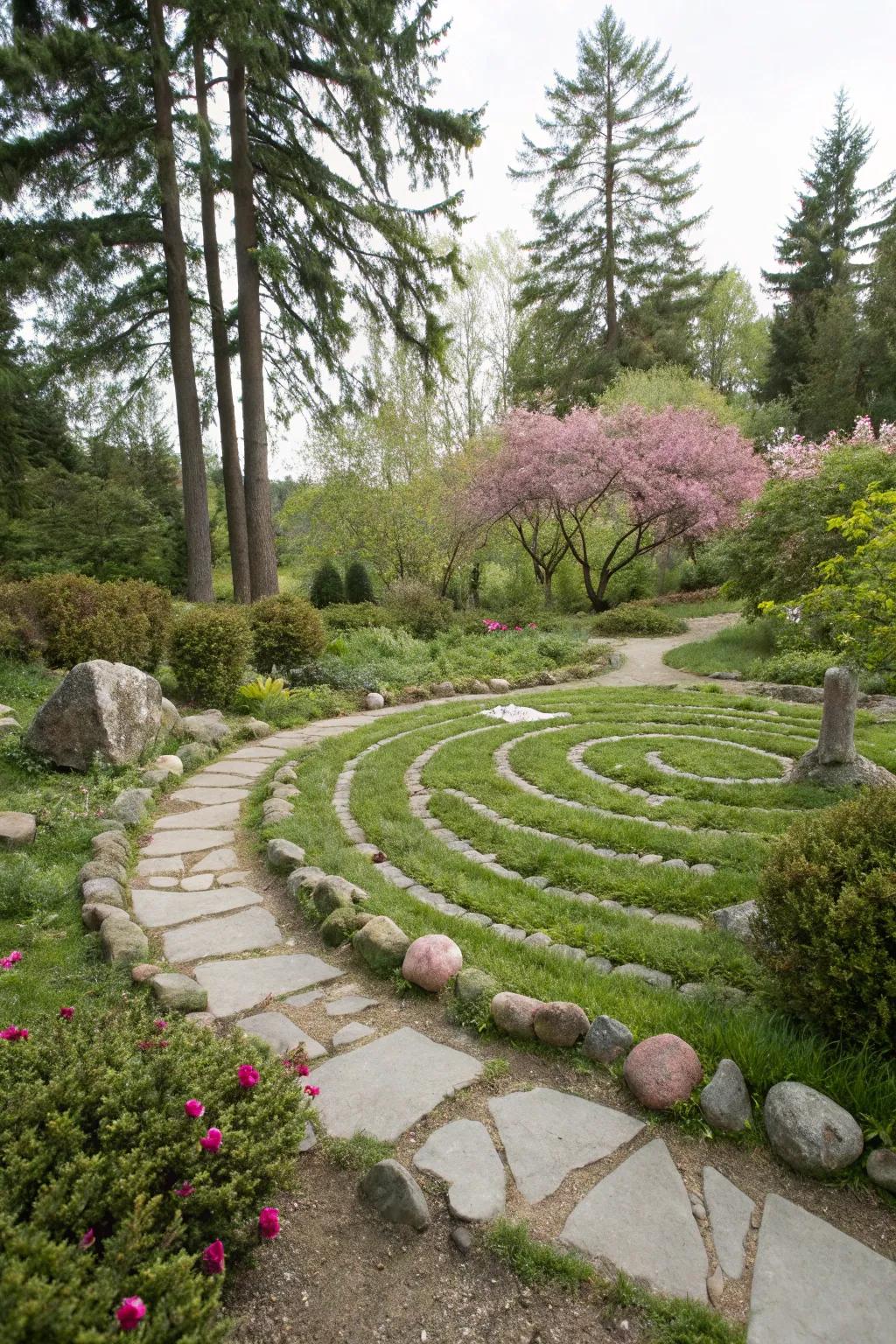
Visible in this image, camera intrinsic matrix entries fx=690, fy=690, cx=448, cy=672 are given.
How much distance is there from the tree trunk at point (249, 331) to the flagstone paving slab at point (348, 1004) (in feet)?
31.9

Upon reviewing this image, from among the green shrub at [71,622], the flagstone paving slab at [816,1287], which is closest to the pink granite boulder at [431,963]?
the flagstone paving slab at [816,1287]

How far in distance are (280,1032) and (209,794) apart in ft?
9.39

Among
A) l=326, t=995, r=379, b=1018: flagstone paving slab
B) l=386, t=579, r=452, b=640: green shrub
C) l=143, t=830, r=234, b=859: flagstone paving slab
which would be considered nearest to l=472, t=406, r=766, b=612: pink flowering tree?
l=386, t=579, r=452, b=640: green shrub

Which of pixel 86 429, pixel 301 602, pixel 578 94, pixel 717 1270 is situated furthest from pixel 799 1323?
pixel 578 94

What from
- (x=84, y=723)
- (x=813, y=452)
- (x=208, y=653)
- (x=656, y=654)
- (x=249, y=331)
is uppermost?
(x=249, y=331)

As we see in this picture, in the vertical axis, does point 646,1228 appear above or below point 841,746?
below

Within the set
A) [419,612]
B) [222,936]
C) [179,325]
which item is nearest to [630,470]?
[419,612]

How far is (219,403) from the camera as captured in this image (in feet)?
42.3

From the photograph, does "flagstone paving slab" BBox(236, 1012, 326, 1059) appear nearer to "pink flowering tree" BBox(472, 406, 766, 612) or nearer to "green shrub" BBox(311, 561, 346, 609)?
"pink flowering tree" BBox(472, 406, 766, 612)

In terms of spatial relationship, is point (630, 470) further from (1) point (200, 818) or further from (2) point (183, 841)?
(2) point (183, 841)

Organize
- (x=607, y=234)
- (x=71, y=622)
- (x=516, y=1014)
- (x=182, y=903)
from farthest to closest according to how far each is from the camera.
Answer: (x=607, y=234)
(x=71, y=622)
(x=182, y=903)
(x=516, y=1014)

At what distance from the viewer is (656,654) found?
1220 cm

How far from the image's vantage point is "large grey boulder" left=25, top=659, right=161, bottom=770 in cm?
488

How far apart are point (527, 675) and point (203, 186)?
10097mm
